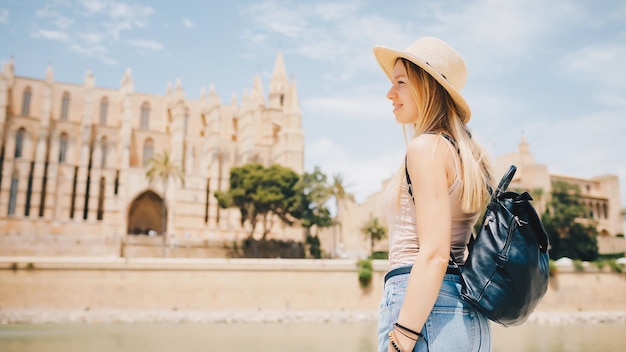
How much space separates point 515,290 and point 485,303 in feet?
0.32

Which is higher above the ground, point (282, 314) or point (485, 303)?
point (485, 303)

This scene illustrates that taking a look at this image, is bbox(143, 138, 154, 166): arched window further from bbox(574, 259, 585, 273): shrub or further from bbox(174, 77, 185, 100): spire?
bbox(574, 259, 585, 273): shrub

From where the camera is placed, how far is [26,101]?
155 ft

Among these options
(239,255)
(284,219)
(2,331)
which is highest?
(284,219)

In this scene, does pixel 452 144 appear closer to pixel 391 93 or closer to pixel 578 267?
pixel 391 93

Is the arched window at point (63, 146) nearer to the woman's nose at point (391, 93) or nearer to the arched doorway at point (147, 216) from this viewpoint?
the arched doorway at point (147, 216)

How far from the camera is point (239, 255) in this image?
116ft

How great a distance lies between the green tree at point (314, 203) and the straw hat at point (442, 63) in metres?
33.4

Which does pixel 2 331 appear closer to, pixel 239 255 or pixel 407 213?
pixel 239 255

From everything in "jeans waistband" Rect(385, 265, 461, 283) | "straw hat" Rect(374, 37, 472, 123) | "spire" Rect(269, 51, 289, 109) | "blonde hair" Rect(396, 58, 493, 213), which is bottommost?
"jeans waistband" Rect(385, 265, 461, 283)

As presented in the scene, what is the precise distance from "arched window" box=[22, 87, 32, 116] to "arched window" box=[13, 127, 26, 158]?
6085 millimetres

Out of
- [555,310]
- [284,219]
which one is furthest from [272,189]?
[555,310]

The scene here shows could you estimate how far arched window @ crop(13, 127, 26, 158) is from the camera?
40769mm

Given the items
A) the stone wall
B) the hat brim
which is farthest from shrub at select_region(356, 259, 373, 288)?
the hat brim
